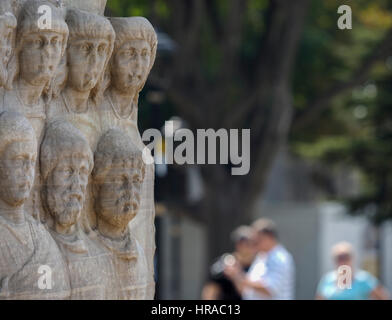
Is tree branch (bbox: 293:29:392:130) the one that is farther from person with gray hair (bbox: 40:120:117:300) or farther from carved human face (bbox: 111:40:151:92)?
person with gray hair (bbox: 40:120:117:300)

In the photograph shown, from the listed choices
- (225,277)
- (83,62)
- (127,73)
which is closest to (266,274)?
(225,277)

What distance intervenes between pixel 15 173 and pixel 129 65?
118 cm

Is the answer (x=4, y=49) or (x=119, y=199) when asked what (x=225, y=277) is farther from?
(x=4, y=49)

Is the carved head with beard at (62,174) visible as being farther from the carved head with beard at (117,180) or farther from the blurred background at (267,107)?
the blurred background at (267,107)

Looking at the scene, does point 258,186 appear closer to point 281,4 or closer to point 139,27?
point 281,4

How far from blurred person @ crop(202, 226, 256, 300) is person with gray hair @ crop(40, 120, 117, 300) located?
411 cm

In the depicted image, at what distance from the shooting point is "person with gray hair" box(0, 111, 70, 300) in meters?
5.60

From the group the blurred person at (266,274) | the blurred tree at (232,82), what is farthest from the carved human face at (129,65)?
the blurred tree at (232,82)

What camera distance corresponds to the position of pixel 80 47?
6.25 m

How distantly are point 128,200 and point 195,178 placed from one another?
64.2ft

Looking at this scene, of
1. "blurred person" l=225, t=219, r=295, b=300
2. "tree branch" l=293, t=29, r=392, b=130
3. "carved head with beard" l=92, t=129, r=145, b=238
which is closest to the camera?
"carved head with beard" l=92, t=129, r=145, b=238

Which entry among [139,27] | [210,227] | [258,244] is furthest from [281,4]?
[139,27]

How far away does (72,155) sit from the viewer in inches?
237

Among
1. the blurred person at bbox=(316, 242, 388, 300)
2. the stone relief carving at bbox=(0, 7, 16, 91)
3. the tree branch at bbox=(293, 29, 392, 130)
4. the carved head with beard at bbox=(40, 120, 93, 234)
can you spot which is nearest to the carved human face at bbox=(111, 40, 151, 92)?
the carved head with beard at bbox=(40, 120, 93, 234)
